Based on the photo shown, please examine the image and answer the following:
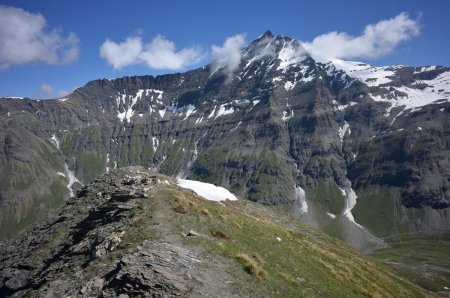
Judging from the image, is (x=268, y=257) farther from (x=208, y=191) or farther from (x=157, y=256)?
(x=208, y=191)

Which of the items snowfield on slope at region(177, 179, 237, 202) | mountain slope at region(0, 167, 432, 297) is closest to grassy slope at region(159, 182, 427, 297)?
mountain slope at region(0, 167, 432, 297)

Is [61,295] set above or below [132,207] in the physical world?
below

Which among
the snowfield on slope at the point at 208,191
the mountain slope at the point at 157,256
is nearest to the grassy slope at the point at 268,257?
Result: the mountain slope at the point at 157,256

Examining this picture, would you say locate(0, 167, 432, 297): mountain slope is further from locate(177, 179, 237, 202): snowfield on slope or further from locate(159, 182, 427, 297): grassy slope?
locate(177, 179, 237, 202): snowfield on slope

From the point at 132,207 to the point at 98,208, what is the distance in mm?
6543

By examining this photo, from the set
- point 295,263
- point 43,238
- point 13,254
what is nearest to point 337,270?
point 295,263

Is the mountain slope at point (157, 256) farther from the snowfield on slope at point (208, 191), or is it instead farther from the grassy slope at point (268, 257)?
the snowfield on slope at point (208, 191)

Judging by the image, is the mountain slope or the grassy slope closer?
the mountain slope

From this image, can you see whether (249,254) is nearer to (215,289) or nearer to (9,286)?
(215,289)

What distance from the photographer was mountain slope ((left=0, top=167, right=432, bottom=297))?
31.8m

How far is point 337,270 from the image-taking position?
160ft

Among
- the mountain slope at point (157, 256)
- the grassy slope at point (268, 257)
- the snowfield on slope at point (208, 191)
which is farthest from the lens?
the snowfield on slope at point (208, 191)

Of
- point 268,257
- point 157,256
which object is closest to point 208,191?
point 268,257

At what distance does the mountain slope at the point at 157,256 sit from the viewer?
31812mm
